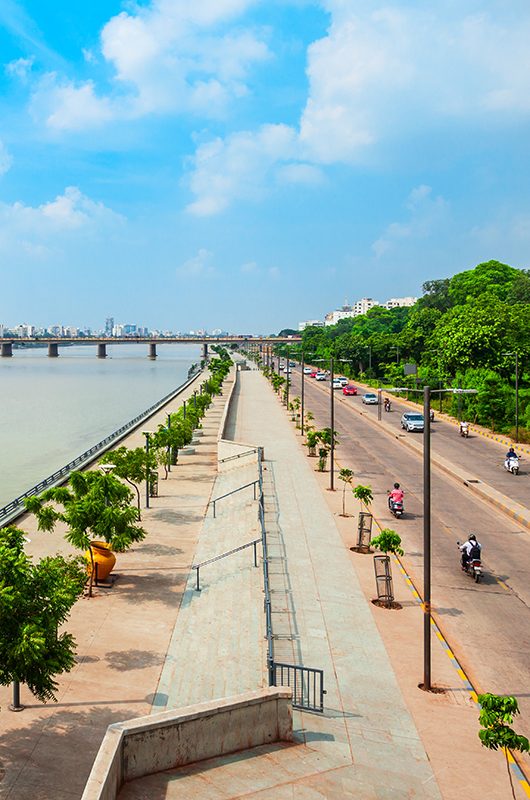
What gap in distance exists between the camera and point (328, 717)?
1220cm

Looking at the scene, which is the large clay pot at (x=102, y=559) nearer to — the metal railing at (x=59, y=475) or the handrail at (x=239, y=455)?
the metal railing at (x=59, y=475)

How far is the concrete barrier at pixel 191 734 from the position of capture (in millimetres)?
9742

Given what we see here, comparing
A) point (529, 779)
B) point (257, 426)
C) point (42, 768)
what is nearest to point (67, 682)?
point (42, 768)

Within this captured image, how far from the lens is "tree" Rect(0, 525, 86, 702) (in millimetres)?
10367

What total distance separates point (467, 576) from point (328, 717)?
9410 mm

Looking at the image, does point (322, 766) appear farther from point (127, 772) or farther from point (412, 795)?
point (127, 772)

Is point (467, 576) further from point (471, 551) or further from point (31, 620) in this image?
point (31, 620)

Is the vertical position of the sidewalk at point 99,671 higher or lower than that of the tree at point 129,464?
lower

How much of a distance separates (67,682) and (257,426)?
140 ft

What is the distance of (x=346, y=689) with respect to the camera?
13336 millimetres

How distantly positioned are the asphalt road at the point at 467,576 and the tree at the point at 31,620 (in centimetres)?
765

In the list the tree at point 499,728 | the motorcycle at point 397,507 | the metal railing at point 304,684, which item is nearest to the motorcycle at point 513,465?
the motorcycle at point 397,507

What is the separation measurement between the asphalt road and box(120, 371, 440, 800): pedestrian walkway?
1776mm

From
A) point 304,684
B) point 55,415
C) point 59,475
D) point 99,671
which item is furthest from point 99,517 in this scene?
point 55,415
